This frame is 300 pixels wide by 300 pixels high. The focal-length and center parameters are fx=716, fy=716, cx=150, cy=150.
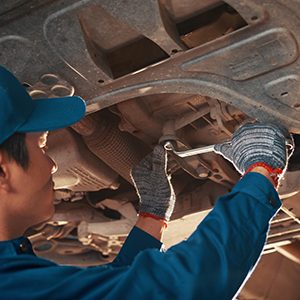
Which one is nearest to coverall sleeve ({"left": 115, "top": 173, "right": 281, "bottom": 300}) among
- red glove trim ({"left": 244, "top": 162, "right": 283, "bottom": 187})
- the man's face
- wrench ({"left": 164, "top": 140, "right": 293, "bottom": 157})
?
red glove trim ({"left": 244, "top": 162, "right": 283, "bottom": 187})

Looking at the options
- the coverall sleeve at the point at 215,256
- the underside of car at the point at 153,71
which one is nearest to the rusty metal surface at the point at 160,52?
the underside of car at the point at 153,71

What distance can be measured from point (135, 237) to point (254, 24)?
0.69 meters

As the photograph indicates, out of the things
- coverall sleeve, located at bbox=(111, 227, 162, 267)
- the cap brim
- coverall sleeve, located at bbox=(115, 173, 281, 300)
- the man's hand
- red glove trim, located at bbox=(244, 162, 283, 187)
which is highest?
the cap brim

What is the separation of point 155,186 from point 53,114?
2.14 ft

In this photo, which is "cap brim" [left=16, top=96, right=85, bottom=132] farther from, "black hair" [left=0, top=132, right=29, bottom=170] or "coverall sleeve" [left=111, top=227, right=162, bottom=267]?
"coverall sleeve" [left=111, top=227, right=162, bottom=267]

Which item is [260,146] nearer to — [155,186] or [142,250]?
[142,250]

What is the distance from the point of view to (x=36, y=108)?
5.35 ft

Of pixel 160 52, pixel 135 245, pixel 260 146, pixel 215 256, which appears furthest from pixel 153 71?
pixel 215 256

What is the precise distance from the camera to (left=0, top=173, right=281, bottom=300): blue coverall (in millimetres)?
1354

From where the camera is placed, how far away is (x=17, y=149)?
1509mm

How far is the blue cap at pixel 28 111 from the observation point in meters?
Answer: 1.50

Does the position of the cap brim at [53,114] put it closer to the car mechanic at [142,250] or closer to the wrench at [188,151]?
the car mechanic at [142,250]

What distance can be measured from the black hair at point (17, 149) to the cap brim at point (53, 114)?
0.02 m

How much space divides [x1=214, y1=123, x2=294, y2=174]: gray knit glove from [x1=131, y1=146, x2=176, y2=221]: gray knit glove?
35cm
